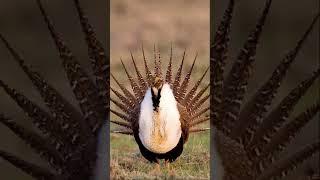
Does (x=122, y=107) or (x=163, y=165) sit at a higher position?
(x=122, y=107)

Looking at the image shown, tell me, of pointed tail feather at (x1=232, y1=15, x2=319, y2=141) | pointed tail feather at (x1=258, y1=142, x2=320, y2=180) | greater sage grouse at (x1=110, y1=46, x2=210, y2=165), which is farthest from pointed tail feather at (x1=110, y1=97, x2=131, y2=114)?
pointed tail feather at (x1=258, y1=142, x2=320, y2=180)

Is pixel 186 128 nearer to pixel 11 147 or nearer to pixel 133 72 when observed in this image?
pixel 133 72

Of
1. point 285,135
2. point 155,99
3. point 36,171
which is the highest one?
point 155,99

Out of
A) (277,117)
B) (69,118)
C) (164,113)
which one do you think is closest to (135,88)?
(164,113)

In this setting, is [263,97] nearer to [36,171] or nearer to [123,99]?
[123,99]

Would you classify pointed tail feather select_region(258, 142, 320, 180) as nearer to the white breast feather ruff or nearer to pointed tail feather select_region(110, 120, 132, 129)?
the white breast feather ruff

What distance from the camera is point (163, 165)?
2.10 meters

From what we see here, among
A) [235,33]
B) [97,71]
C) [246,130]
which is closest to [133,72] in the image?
[97,71]

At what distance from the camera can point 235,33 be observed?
2701 mm

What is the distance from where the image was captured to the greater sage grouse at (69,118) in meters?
2.07

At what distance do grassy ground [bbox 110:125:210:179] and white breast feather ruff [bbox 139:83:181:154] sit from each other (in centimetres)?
5

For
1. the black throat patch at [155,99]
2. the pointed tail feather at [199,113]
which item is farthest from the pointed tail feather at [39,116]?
the pointed tail feather at [199,113]

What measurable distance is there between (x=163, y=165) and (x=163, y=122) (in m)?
0.16

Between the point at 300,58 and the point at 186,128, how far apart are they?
0.92 m
